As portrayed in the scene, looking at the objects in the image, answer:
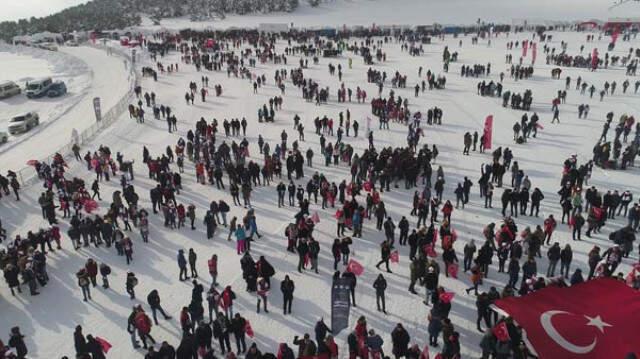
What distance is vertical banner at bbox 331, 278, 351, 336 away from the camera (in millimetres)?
11047

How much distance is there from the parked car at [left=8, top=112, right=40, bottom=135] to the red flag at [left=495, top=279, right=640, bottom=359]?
31.5 metres

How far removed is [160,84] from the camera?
42.2 metres

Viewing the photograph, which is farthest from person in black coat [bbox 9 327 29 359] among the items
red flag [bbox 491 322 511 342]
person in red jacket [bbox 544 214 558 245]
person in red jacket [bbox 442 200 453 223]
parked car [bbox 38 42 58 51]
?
parked car [bbox 38 42 58 51]

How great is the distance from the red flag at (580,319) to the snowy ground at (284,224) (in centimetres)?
157

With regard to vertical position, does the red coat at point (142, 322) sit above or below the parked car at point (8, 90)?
below

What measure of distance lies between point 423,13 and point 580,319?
90257 mm

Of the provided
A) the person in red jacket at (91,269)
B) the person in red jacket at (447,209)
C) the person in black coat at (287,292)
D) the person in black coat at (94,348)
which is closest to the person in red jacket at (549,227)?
the person in red jacket at (447,209)

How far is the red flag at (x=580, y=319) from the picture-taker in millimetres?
9664

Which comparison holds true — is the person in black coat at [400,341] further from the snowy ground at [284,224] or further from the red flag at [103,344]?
the red flag at [103,344]

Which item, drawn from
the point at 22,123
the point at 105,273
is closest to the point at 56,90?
the point at 22,123

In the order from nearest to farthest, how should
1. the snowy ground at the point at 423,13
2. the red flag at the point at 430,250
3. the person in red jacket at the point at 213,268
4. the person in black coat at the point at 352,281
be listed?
the person in black coat at the point at 352,281 → the person in red jacket at the point at 213,268 → the red flag at the point at 430,250 → the snowy ground at the point at 423,13

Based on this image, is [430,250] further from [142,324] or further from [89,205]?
[89,205]

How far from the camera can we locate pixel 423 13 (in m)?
93.2

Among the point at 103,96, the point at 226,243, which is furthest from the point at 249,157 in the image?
the point at 103,96
